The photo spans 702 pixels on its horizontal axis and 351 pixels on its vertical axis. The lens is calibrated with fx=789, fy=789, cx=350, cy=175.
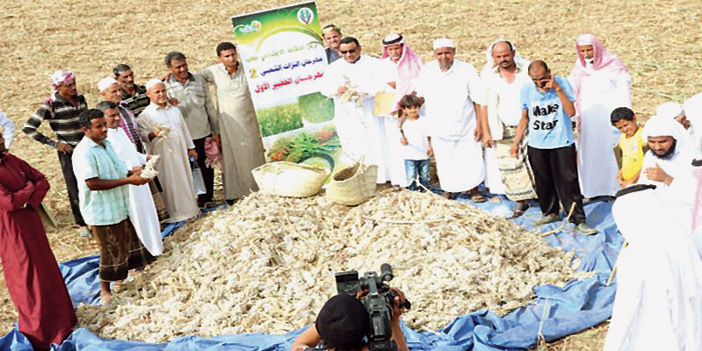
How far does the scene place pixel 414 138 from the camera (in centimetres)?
761

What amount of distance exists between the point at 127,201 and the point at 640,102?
6.71 metres

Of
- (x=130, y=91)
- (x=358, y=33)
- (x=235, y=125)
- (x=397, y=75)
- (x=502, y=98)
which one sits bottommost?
(x=502, y=98)

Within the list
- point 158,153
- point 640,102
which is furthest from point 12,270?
point 640,102

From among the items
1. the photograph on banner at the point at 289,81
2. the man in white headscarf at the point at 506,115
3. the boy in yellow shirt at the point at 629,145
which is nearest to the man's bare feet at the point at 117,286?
the photograph on banner at the point at 289,81

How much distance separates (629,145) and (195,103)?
4078mm

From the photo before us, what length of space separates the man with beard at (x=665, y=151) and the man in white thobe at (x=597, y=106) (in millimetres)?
1385

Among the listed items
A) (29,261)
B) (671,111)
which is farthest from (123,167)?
(671,111)

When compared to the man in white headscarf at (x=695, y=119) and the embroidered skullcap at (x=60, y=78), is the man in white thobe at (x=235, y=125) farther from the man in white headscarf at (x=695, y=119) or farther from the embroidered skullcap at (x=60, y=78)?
the man in white headscarf at (x=695, y=119)

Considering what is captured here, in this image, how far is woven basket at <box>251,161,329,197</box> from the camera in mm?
7102

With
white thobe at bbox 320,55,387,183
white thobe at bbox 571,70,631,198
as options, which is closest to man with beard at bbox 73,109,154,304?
white thobe at bbox 320,55,387,183

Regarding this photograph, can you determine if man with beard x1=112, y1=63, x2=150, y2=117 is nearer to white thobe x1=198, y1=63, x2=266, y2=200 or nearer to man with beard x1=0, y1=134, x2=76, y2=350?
white thobe x1=198, y1=63, x2=266, y2=200

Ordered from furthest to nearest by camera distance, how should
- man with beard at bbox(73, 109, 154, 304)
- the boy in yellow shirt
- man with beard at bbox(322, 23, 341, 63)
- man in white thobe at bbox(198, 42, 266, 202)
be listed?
1. man with beard at bbox(322, 23, 341, 63)
2. man in white thobe at bbox(198, 42, 266, 202)
3. the boy in yellow shirt
4. man with beard at bbox(73, 109, 154, 304)

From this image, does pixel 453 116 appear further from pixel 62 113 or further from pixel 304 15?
pixel 62 113

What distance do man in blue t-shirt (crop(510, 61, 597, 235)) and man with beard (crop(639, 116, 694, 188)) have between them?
1044 millimetres
